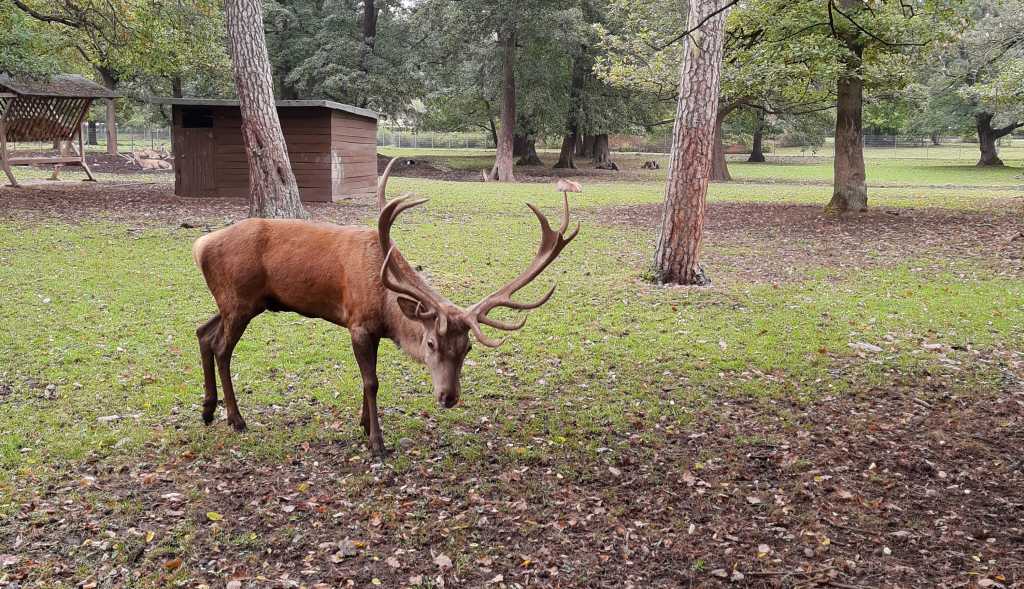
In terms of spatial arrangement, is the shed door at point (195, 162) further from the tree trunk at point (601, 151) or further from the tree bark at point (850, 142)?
the tree trunk at point (601, 151)

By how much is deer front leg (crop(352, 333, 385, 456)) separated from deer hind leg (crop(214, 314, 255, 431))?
2.85 feet

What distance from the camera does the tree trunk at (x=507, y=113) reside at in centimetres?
3027

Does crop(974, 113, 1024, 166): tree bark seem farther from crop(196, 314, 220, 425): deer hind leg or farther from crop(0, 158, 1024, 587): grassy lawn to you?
crop(196, 314, 220, 425): deer hind leg

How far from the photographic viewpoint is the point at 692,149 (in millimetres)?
10023

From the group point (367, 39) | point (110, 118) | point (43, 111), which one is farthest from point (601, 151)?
point (43, 111)

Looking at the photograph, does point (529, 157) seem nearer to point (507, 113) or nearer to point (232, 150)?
point (507, 113)

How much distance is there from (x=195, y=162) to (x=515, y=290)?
16.4 metres

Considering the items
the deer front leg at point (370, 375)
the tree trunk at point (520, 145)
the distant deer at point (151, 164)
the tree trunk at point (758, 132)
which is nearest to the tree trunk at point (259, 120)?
the deer front leg at point (370, 375)

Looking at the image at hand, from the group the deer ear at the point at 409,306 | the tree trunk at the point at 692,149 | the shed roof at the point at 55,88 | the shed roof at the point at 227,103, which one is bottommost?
the deer ear at the point at 409,306

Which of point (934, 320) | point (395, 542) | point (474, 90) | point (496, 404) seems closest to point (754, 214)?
point (934, 320)

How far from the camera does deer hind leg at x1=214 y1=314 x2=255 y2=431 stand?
5.46 m

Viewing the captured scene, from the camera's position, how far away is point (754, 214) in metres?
18.9

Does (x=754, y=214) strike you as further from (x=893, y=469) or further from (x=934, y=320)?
(x=893, y=469)

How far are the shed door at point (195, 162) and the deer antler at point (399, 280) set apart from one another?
51.4ft
